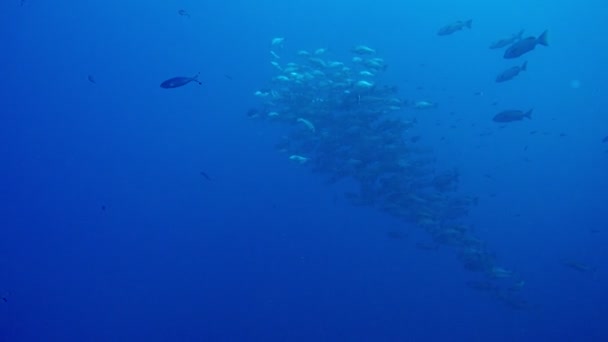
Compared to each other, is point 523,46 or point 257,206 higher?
point 523,46

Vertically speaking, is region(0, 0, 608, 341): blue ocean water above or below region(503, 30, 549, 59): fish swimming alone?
below

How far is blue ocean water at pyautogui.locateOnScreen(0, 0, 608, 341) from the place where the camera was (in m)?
16.4

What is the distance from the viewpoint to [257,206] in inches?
768

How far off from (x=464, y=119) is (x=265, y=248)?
725 inches

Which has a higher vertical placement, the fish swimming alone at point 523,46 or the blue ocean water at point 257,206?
the fish swimming alone at point 523,46

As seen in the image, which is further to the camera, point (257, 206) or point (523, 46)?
point (257, 206)

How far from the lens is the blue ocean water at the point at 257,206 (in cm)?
1641

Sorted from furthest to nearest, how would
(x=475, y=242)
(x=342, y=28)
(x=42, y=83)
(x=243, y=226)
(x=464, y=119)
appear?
1. (x=342, y=28)
2. (x=42, y=83)
3. (x=464, y=119)
4. (x=243, y=226)
5. (x=475, y=242)

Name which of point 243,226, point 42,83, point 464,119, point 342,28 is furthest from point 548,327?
point 42,83

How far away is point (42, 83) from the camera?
36.2 meters

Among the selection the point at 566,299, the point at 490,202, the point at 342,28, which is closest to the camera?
the point at 566,299

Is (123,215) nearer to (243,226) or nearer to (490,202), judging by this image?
(243,226)

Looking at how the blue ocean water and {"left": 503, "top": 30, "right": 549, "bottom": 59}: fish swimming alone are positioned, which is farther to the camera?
the blue ocean water

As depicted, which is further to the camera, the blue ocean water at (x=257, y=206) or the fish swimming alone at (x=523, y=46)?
the blue ocean water at (x=257, y=206)
